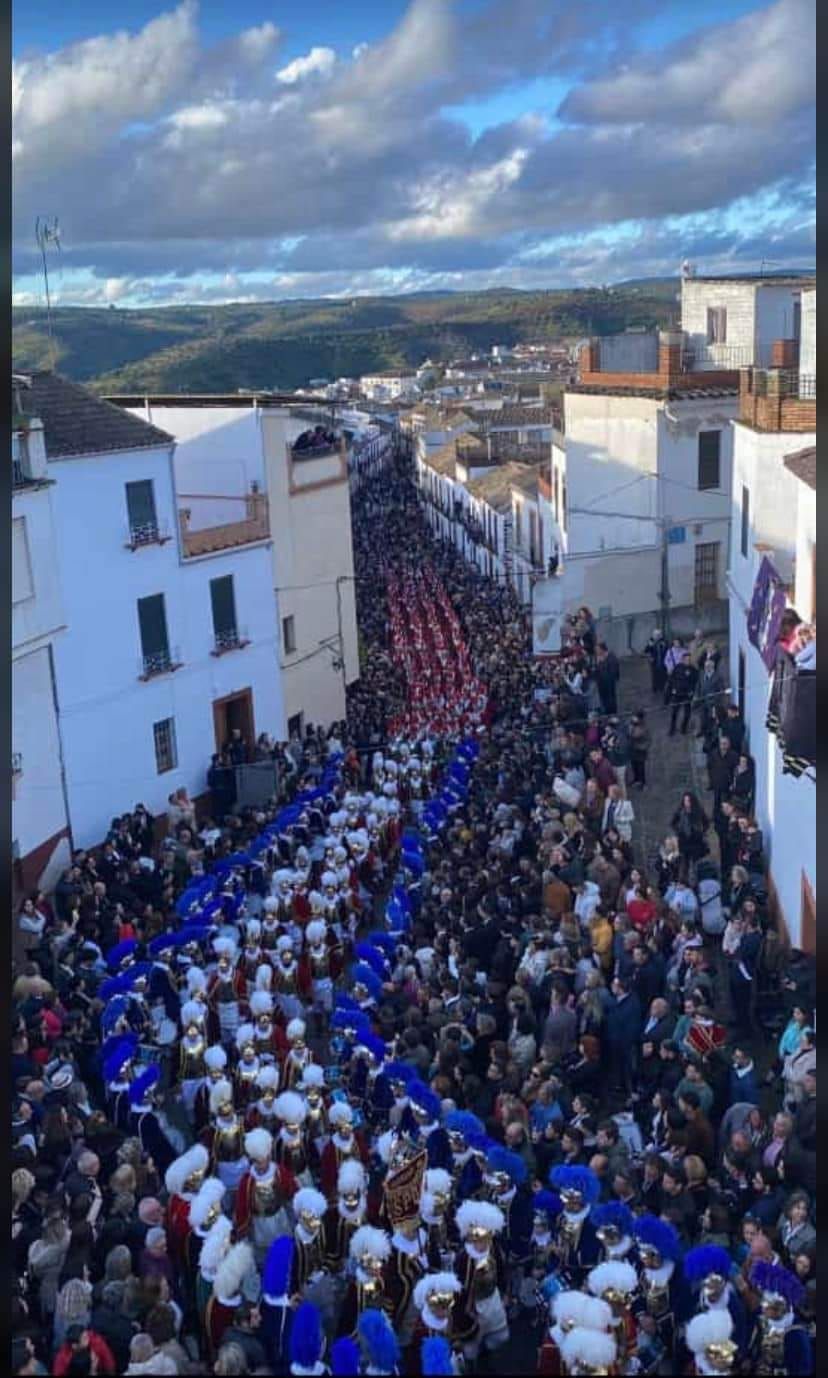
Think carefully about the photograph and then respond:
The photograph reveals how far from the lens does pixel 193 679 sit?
69.2 feet

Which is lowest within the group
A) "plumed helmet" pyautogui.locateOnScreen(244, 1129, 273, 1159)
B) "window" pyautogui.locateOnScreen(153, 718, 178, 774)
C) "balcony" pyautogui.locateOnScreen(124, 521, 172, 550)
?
"window" pyautogui.locateOnScreen(153, 718, 178, 774)

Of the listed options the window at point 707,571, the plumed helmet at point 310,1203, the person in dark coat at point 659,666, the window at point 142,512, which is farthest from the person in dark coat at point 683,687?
the plumed helmet at point 310,1203

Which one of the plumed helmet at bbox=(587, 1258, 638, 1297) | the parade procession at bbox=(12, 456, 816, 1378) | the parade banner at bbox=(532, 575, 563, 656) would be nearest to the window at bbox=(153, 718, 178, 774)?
the parade procession at bbox=(12, 456, 816, 1378)

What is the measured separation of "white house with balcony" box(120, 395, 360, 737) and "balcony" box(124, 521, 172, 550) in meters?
2.35

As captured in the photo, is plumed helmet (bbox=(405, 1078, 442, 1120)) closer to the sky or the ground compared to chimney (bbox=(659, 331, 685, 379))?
closer to the ground

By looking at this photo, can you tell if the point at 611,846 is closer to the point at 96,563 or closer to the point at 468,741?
the point at 468,741

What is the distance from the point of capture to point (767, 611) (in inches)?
528

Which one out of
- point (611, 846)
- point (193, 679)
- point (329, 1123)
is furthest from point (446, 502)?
point (329, 1123)

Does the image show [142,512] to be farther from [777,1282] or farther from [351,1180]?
[777,1282]

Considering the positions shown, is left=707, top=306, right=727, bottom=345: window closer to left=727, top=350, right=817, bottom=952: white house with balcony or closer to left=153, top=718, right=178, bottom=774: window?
left=727, top=350, right=817, bottom=952: white house with balcony

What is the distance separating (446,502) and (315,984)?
44781 millimetres

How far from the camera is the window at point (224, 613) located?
21.7 m

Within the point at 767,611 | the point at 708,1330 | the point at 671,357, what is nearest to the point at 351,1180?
the point at 708,1330

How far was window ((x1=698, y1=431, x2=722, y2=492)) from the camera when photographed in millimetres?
25391
